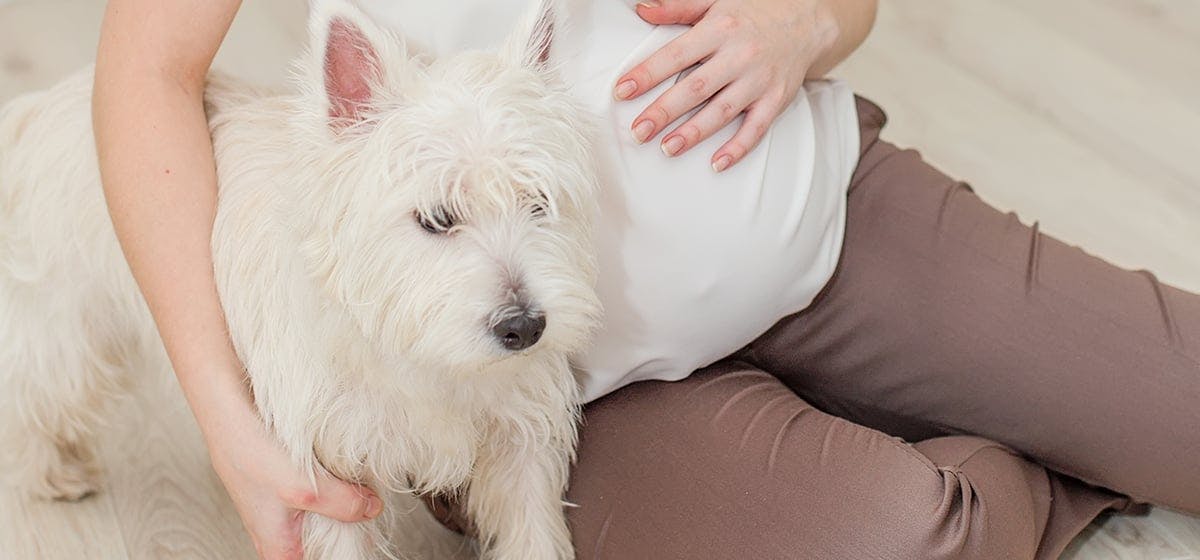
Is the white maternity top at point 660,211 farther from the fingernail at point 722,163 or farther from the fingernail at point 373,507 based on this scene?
the fingernail at point 373,507

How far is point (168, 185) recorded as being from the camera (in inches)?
49.8

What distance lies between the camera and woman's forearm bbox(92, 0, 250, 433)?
125cm

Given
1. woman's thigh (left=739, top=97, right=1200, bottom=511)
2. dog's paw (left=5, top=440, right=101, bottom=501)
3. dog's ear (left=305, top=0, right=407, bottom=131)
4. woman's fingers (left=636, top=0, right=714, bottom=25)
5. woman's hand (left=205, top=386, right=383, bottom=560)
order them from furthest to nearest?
dog's paw (left=5, top=440, right=101, bottom=501) → woman's thigh (left=739, top=97, right=1200, bottom=511) → woman's fingers (left=636, top=0, right=714, bottom=25) → woman's hand (left=205, top=386, right=383, bottom=560) → dog's ear (left=305, top=0, right=407, bottom=131)

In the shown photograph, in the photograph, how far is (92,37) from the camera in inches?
102

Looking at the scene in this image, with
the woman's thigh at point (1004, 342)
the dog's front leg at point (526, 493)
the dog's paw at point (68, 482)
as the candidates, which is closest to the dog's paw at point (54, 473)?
the dog's paw at point (68, 482)

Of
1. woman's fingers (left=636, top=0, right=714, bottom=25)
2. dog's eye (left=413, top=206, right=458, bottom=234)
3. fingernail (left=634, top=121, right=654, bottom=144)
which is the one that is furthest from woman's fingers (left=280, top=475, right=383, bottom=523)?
woman's fingers (left=636, top=0, right=714, bottom=25)

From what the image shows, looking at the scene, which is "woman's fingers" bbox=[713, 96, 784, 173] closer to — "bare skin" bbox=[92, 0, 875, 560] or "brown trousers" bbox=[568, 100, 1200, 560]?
"bare skin" bbox=[92, 0, 875, 560]

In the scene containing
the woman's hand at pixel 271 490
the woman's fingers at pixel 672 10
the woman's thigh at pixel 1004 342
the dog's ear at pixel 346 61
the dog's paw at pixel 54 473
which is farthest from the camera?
the dog's paw at pixel 54 473

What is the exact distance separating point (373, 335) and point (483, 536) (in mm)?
435

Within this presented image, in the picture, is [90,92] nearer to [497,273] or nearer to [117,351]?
[117,351]

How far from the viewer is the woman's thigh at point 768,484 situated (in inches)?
50.8

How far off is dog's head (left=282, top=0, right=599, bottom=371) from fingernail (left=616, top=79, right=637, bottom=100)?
0.17 m

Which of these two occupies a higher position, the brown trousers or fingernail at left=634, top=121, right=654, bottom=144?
fingernail at left=634, top=121, right=654, bottom=144

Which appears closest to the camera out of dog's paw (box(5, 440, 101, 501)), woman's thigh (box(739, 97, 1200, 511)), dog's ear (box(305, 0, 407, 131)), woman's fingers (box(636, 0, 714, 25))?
dog's ear (box(305, 0, 407, 131))
